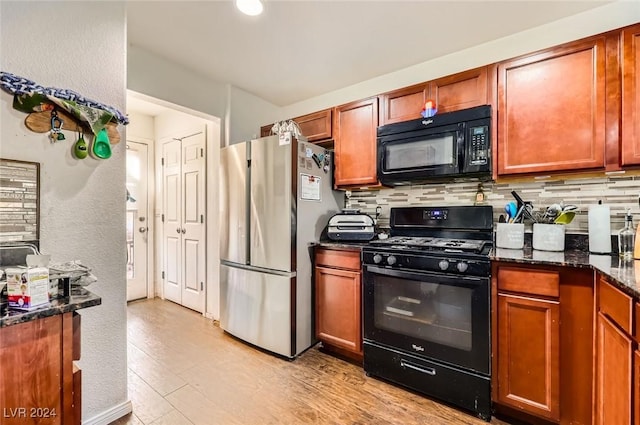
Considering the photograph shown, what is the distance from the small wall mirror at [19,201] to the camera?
124 cm

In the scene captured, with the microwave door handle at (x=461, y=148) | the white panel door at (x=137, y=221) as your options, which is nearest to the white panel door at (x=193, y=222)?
the white panel door at (x=137, y=221)

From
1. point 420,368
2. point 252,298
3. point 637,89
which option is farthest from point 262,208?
point 637,89

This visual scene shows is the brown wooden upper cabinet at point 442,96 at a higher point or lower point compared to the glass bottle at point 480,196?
higher

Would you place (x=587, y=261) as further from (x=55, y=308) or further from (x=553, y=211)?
(x=55, y=308)

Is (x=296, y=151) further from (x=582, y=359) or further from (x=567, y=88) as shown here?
(x=582, y=359)

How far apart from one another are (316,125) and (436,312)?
6.18 feet

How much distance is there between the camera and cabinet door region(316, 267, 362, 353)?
215cm

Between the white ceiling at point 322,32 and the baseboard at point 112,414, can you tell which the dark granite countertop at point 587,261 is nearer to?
the white ceiling at point 322,32

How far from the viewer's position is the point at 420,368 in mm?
1783

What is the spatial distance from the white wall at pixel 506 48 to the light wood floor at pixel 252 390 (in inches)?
94.5

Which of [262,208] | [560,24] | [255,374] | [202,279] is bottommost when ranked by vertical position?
[255,374]

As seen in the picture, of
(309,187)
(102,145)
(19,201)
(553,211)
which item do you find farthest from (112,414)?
(553,211)

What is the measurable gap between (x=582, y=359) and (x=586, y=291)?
0.33 metres

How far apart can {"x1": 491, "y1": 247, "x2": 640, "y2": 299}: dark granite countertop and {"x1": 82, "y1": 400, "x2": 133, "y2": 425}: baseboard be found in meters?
2.23
